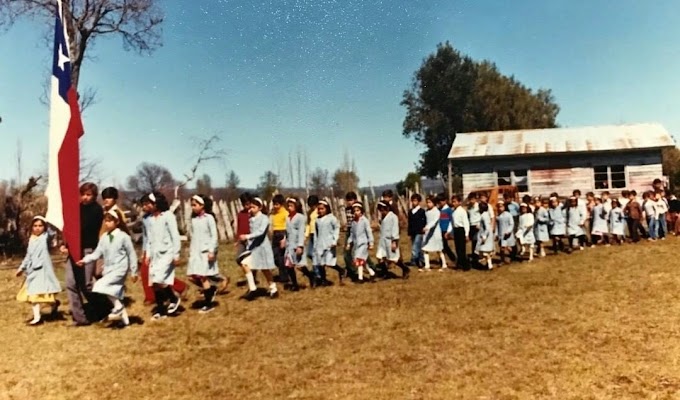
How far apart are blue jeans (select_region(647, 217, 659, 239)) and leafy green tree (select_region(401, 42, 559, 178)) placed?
97.7 ft

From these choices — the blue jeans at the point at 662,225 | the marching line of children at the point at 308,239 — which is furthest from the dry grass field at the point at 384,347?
the blue jeans at the point at 662,225

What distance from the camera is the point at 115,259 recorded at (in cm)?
891

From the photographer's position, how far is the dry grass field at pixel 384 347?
590cm

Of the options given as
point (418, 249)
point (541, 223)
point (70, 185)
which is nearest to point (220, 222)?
point (418, 249)

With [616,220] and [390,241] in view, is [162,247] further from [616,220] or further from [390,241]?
[616,220]

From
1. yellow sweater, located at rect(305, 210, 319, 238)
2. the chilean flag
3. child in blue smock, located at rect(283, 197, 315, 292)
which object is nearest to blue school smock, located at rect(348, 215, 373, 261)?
yellow sweater, located at rect(305, 210, 319, 238)

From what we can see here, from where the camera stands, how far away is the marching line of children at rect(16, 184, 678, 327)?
9438 mm

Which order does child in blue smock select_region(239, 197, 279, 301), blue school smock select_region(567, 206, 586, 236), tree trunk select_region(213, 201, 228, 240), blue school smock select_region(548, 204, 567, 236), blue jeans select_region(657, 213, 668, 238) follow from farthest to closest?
tree trunk select_region(213, 201, 228, 240) < blue jeans select_region(657, 213, 668, 238) < blue school smock select_region(567, 206, 586, 236) < blue school smock select_region(548, 204, 567, 236) < child in blue smock select_region(239, 197, 279, 301)

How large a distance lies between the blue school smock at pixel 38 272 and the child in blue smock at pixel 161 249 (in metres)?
1.54

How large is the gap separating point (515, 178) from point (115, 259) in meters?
23.6

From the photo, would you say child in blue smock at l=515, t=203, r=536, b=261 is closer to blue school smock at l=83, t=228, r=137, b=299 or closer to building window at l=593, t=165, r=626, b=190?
blue school smock at l=83, t=228, r=137, b=299

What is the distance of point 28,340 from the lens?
8.40 m

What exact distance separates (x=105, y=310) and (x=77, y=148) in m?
3.42

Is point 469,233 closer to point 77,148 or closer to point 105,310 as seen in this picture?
point 105,310
